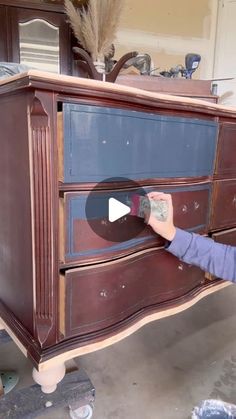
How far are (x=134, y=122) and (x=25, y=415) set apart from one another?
0.73 metres

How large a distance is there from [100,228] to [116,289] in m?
0.15

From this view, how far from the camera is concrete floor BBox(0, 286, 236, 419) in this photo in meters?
0.96

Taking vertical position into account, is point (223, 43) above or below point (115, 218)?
above

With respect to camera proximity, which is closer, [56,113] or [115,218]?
[56,113]

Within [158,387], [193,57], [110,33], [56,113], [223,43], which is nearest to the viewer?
[56,113]

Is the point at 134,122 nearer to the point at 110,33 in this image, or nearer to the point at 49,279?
the point at 49,279

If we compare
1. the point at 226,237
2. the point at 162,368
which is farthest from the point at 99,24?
the point at 162,368

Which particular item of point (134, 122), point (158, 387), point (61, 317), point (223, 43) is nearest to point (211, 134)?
point (134, 122)

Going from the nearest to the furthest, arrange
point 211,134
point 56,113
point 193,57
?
point 56,113 < point 211,134 < point 193,57

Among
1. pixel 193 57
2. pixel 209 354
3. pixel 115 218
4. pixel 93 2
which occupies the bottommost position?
pixel 209 354

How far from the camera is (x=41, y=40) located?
51.8 inches

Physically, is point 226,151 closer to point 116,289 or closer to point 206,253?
point 206,253

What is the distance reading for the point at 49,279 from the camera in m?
0.62
